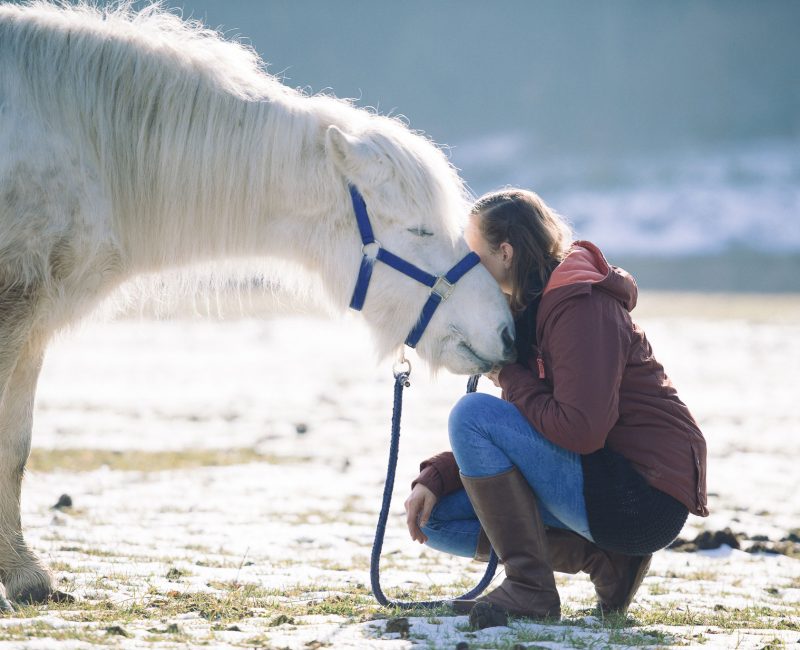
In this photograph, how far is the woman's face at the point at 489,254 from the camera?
3.98m

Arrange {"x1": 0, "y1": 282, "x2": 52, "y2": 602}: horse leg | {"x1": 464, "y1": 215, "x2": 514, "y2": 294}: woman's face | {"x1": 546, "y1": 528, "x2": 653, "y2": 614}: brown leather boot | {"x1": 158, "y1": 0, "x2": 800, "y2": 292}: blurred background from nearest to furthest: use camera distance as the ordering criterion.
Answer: {"x1": 0, "y1": 282, "x2": 52, "y2": 602}: horse leg → {"x1": 546, "y1": 528, "x2": 653, "y2": 614}: brown leather boot → {"x1": 464, "y1": 215, "x2": 514, "y2": 294}: woman's face → {"x1": 158, "y1": 0, "x2": 800, "y2": 292}: blurred background

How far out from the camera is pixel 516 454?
11.9ft

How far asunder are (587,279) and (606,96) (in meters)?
106

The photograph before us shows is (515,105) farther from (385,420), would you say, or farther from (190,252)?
(190,252)

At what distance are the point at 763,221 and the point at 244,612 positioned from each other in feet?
233

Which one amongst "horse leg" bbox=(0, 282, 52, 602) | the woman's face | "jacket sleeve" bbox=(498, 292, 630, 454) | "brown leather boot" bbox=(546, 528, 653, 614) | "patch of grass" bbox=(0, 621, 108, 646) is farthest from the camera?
the woman's face

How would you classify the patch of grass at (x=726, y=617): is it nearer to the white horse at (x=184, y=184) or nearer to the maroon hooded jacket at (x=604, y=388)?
the maroon hooded jacket at (x=604, y=388)

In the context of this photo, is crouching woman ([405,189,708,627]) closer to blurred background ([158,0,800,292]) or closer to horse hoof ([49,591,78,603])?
horse hoof ([49,591,78,603])

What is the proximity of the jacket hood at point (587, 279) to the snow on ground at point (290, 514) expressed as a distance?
102 cm

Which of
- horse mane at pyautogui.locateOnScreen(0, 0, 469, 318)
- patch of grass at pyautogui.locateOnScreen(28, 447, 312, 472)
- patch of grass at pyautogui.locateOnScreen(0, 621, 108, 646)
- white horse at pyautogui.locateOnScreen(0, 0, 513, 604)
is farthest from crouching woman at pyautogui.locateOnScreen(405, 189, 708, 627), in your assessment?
patch of grass at pyautogui.locateOnScreen(28, 447, 312, 472)

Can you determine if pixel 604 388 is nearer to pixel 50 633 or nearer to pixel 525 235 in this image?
pixel 525 235

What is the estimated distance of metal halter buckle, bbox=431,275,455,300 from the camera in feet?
13.1

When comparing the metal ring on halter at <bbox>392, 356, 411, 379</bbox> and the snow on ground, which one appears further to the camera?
the metal ring on halter at <bbox>392, 356, 411, 379</bbox>

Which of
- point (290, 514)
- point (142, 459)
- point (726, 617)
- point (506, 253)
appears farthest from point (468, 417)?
point (142, 459)
